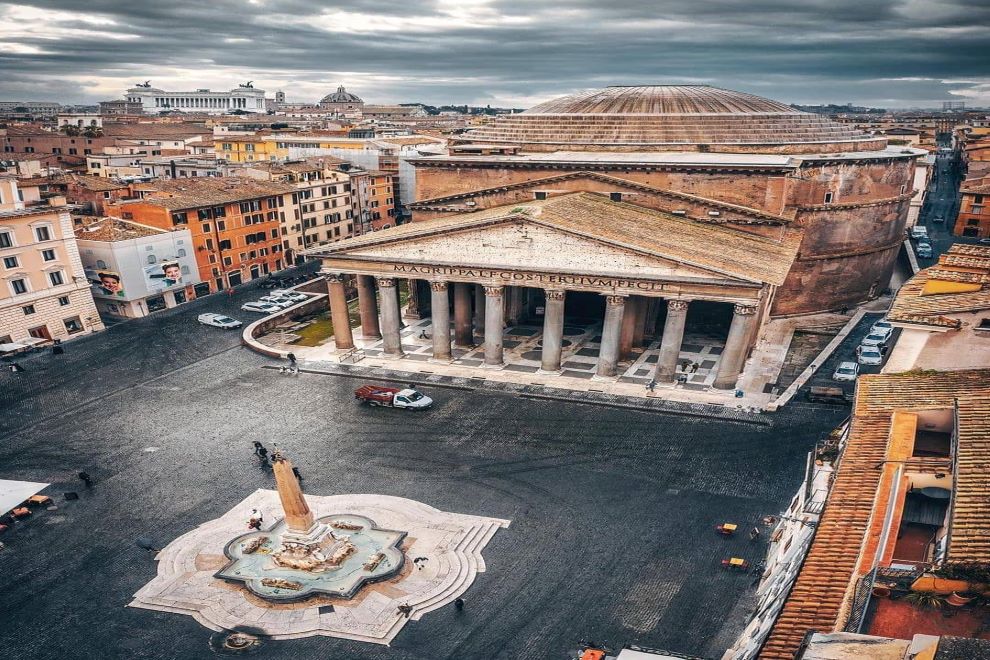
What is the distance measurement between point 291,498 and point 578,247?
24.0 m

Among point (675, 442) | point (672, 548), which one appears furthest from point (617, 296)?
point (672, 548)

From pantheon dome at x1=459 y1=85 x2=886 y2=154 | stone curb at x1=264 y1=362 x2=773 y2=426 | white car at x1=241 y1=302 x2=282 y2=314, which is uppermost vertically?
pantheon dome at x1=459 y1=85 x2=886 y2=154

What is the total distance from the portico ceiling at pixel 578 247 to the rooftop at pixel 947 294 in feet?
36.9

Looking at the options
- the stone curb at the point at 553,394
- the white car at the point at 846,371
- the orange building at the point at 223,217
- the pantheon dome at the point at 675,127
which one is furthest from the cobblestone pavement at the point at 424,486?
the pantheon dome at the point at 675,127

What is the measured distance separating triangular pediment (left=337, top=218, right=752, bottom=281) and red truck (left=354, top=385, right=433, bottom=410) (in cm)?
929

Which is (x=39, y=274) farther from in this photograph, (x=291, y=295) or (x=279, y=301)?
(x=291, y=295)

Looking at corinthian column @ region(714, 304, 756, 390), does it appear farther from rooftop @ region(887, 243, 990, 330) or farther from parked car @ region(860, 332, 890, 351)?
parked car @ region(860, 332, 890, 351)

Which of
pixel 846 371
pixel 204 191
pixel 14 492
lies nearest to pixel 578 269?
pixel 846 371

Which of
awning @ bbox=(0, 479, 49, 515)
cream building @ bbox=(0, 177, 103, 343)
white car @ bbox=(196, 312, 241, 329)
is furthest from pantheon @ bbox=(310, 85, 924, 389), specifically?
cream building @ bbox=(0, 177, 103, 343)

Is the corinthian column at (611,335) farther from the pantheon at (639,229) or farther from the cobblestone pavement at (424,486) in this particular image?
the cobblestone pavement at (424,486)

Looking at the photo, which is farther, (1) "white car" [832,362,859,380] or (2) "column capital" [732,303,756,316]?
(1) "white car" [832,362,859,380]

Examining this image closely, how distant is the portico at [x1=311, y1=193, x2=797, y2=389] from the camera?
4016 centimetres

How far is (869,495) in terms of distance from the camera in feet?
59.2

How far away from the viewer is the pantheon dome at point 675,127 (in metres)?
60.1
